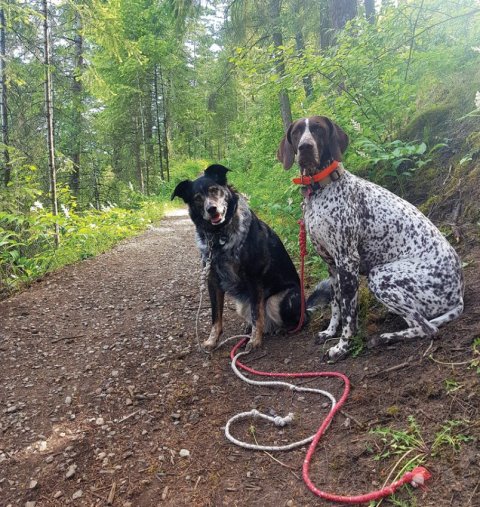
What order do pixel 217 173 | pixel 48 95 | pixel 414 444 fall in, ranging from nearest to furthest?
pixel 414 444 < pixel 217 173 < pixel 48 95

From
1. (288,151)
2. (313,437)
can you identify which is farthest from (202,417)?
(288,151)

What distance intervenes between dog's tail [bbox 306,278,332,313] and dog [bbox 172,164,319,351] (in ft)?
0.58

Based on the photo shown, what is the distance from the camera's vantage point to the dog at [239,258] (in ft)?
12.1

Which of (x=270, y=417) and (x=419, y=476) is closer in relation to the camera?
(x=419, y=476)

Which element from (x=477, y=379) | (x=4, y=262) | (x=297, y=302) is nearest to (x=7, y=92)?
(x=4, y=262)

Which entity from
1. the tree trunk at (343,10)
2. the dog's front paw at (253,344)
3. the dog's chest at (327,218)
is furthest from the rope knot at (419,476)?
the tree trunk at (343,10)

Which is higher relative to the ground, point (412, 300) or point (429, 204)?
point (429, 204)

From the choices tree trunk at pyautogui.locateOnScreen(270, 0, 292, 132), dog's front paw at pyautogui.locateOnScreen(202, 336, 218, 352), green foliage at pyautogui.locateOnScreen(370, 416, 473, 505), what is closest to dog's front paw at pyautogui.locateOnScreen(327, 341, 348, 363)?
green foliage at pyautogui.locateOnScreen(370, 416, 473, 505)

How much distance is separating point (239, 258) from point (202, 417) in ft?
4.90

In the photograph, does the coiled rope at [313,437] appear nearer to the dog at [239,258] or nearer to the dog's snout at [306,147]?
the dog at [239,258]

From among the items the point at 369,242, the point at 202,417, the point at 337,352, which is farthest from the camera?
the point at 369,242

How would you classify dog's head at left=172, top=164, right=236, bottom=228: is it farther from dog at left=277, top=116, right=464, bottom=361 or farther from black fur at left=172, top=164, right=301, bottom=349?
dog at left=277, top=116, right=464, bottom=361

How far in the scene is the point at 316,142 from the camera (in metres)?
3.24

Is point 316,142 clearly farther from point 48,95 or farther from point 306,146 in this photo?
point 48,95
